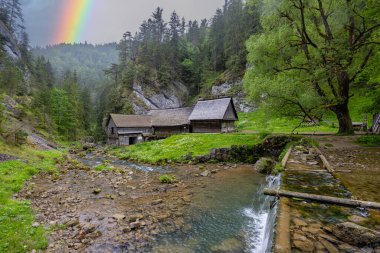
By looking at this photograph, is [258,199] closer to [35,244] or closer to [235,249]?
[235,249]

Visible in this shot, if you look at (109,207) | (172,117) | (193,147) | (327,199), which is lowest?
(109,207)

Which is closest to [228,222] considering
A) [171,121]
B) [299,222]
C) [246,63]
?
[299,222]

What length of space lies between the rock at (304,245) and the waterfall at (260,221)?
1.68 metres

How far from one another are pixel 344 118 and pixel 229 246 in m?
19.0

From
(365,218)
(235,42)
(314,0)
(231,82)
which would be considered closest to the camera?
(365,218)

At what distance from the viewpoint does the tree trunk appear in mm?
19094

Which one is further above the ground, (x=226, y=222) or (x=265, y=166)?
(x=265, y=166)

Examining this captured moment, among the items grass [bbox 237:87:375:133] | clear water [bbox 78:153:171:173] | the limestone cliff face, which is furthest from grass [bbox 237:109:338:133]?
the limestone cliff face

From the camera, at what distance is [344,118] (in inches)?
786

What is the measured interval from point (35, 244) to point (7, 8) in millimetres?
113024

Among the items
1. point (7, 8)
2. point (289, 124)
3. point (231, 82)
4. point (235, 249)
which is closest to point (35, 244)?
point (235, 249)

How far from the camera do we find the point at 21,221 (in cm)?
859

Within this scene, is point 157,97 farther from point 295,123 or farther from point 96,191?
point 96,191

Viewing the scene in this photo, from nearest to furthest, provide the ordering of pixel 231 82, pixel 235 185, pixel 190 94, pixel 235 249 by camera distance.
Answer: pixel 235 249 < pixel 235 185 < pixel 231 82 < pixel 190 94
